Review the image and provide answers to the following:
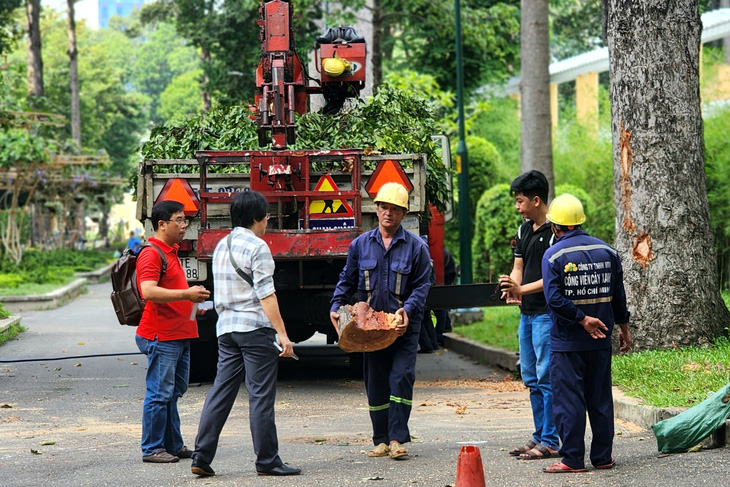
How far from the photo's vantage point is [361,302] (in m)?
7.55

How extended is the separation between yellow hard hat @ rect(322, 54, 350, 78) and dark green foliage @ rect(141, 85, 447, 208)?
1.49 feet

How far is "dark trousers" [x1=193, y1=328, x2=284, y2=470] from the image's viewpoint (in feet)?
23.2

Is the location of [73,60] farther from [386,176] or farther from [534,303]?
[534,303]

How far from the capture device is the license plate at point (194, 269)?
10891 millimetres

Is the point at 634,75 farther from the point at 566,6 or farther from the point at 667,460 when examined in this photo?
the point at 566,6

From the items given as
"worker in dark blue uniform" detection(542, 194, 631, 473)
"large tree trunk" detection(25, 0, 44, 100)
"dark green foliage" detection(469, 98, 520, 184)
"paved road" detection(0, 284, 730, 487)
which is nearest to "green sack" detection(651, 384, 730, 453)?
"paved road" detection(0, 284, 730, 487)

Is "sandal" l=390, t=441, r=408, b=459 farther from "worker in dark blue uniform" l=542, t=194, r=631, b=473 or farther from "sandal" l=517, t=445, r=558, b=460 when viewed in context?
"worker in dark blue uniform" l=542, t=194, r=631, b=473

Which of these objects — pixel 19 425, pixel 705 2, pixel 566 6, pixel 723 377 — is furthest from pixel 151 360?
pixel 566 6

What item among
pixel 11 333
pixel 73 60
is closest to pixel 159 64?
pixel 73 60

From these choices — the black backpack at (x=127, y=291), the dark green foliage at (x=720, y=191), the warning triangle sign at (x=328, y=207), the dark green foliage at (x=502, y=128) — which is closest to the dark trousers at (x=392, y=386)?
the black backpack at (x=127, y=291)

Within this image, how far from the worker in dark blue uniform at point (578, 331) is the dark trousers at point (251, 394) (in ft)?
5.56

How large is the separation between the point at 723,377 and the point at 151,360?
4.63m

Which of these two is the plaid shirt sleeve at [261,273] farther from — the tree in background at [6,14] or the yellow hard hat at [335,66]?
the tree in background at [6,14]

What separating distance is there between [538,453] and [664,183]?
A: 4823 millimetres
